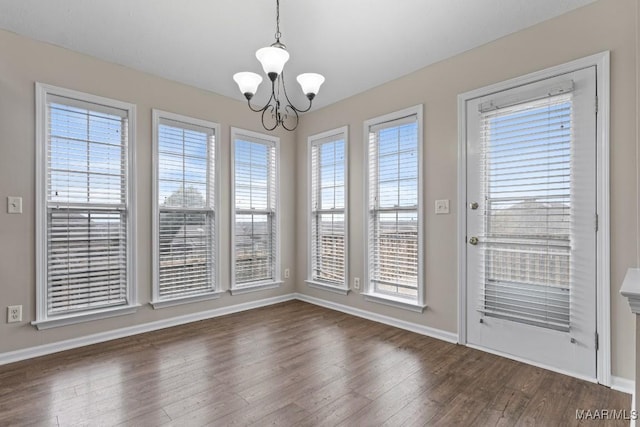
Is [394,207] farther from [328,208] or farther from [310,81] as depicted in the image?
[310,81]

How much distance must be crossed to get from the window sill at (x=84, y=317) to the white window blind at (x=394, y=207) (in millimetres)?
2526

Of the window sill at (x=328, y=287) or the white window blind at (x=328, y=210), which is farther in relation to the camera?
the white window blind at (x=328, y=210)

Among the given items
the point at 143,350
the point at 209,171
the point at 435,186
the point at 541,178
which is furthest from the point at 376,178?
the point at 143,350

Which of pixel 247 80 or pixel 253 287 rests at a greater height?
pixel 247 80

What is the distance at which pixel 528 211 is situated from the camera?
8.49 feet

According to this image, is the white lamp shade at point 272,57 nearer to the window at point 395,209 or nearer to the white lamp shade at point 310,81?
the white lamp shade at point 310,81

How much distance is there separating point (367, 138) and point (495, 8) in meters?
1.64

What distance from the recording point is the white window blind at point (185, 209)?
3.48m

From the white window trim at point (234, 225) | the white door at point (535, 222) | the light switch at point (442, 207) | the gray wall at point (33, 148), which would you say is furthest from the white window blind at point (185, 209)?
the white door at point (535, 222)

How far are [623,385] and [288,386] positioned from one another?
2.20 meters

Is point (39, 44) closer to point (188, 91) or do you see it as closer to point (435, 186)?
point (188, 91)

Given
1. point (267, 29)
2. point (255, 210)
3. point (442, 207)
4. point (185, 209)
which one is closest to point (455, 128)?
point (442, 207)

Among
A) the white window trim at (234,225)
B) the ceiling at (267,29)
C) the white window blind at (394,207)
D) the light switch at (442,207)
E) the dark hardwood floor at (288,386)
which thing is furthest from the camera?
the white window trim at (234,225)

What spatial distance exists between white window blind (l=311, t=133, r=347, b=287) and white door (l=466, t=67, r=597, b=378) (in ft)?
5.21
